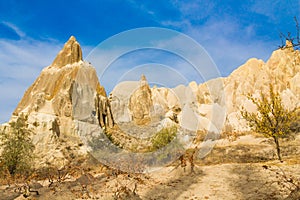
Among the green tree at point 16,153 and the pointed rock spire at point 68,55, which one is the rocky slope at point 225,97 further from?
the green tree at point 16,153

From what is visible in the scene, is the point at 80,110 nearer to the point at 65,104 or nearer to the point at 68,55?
the point at 65,104

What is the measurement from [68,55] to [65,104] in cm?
904

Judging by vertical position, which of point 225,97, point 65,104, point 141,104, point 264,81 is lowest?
point 65,104

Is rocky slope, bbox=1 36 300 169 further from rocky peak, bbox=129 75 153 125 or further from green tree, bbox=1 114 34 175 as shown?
green tree, bbox=1 114 34 175

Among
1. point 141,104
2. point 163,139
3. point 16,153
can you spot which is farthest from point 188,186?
point 141,104

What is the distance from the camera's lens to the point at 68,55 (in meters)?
39.5

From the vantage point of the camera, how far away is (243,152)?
805 inches

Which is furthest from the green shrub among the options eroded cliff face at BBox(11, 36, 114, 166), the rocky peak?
the rocky peak

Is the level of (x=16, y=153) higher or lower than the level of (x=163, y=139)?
lower

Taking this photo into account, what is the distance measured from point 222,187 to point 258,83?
5202 cm

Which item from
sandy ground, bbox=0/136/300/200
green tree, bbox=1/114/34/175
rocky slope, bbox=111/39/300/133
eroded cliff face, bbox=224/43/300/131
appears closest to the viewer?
sandy ground, bbox=0/136/300/200

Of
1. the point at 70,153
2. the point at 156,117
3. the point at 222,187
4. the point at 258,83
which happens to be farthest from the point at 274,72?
the point at 222,187

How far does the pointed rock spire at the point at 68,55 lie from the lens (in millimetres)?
39250

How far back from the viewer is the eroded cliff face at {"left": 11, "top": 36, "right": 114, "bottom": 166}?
91.1 feet
